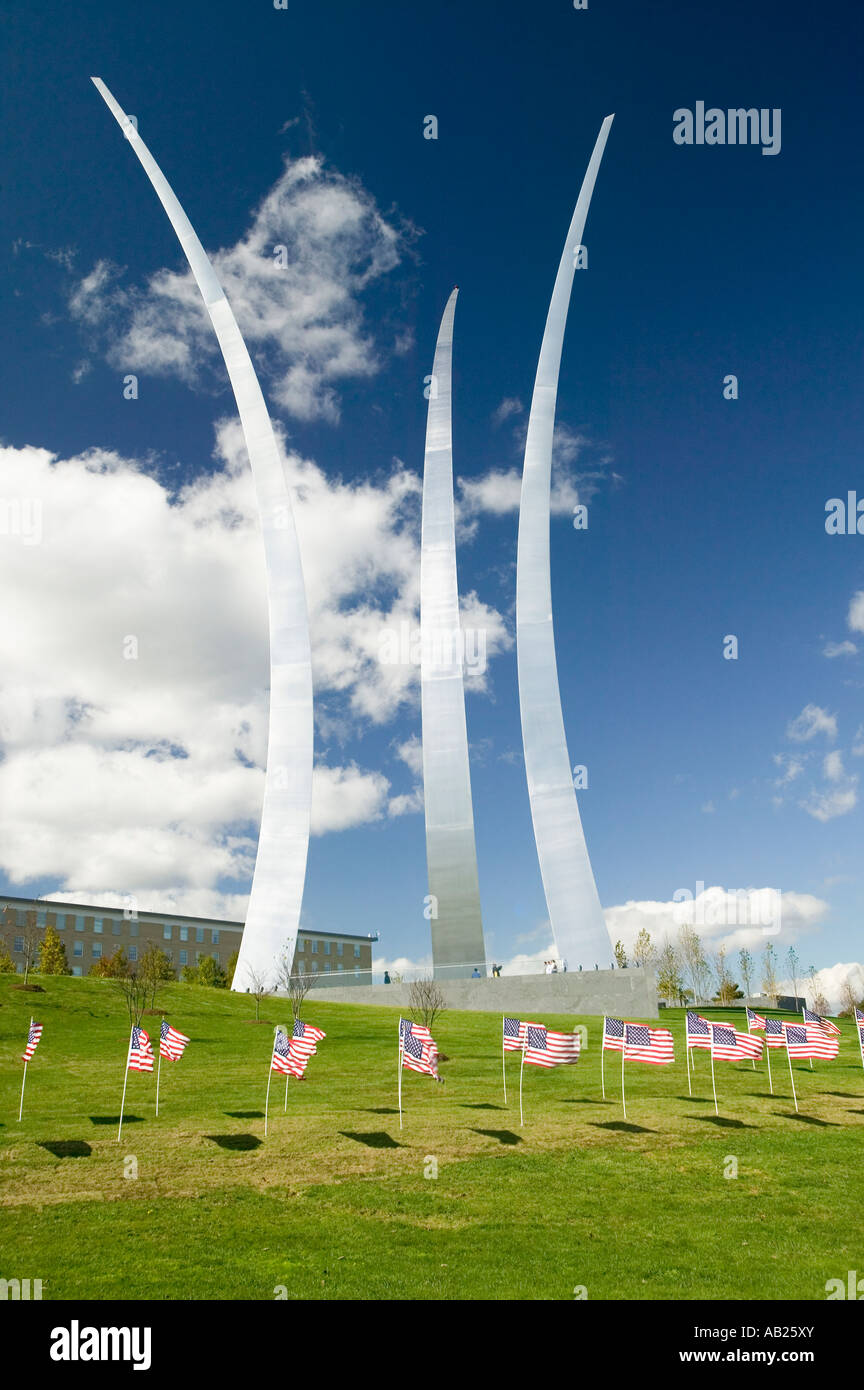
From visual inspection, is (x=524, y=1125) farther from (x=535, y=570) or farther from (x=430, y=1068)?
(x=535, y=570)

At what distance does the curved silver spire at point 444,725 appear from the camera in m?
49.1

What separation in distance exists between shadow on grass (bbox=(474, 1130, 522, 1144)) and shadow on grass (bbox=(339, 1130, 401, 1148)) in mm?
2017

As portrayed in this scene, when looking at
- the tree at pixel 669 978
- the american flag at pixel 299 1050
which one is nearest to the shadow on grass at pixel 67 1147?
the american flag at pixel 299 1050

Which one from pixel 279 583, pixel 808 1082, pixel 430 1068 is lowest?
pixel 808 1082

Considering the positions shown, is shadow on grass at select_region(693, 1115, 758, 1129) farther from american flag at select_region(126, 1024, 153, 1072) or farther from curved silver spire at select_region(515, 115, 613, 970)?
curved silver spire at select_region(515, 115, 613, 970)

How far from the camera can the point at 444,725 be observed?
167 ft

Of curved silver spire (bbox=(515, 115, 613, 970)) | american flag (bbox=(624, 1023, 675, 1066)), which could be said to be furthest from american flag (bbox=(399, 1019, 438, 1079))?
curved silver spire (bbox=(515, 115, 613, 970))

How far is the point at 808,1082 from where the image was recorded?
94.5 ft

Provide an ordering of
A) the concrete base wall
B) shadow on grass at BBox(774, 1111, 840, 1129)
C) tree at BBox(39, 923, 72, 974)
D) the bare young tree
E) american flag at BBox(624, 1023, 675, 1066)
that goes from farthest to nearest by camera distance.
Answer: tree at BBox(39, 923, 72, 974)
the concrete base wall
the bare young tree
shadow on grass at BBox(774, 1111, 840, 1129)
american flag at BBox(624, 1023, 675, 1066)

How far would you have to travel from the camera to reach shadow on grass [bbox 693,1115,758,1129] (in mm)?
22094
